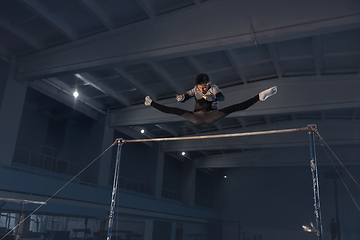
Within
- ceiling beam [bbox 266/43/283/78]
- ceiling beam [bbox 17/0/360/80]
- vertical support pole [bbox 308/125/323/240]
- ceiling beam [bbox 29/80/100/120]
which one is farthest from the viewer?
ceiling beam [bbox 29/80/100/120]

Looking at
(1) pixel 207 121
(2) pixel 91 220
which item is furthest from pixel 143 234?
(1) pixel 207 121

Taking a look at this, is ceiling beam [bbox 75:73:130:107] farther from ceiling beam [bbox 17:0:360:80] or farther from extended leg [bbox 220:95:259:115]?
extended leg [bbox 220:95:259:115]

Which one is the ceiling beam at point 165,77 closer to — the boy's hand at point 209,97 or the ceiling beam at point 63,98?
the ceiling beam at point 63,98

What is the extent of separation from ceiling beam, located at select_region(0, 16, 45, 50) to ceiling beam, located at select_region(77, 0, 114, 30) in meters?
2.71

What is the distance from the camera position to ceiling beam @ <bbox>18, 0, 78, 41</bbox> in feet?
26.0

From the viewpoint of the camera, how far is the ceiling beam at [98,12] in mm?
7899

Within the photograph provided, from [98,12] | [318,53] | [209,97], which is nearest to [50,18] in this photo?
[98,12]

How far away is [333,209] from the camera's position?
21391 mm

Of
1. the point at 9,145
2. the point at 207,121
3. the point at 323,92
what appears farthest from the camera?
the point at 323,92

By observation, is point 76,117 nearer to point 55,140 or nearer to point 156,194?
point 55,140

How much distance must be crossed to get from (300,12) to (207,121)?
3794 millimetres

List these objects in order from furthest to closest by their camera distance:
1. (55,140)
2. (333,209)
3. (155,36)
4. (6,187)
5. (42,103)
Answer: (333,209) → (55,140) → (42,103) → (6,187) → (155,36)

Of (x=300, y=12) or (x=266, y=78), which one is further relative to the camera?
(x=266, y=78)

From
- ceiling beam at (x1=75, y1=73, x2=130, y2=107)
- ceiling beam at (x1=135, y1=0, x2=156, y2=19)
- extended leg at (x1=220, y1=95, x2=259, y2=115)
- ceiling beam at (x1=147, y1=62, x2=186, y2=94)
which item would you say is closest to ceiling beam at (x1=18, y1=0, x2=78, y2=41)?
ceiling beam at (x1=75, y1=73, x2=130, y2=107)
